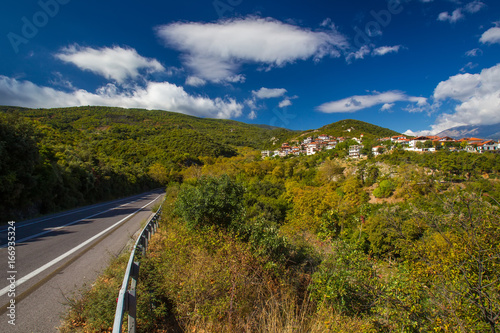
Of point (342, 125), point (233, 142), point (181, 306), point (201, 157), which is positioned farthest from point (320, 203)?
point (342, 125)

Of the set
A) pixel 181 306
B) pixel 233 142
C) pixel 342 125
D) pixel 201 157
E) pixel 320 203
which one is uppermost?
pixel 342 125

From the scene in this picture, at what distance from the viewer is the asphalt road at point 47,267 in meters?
3.88

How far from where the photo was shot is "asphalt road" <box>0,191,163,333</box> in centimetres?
388

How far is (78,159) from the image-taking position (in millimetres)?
26688

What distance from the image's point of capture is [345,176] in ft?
229

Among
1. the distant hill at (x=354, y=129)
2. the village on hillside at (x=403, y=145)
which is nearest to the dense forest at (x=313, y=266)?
the village on hillside at (x=403, y=145)

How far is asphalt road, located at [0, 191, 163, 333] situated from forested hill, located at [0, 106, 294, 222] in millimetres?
5401

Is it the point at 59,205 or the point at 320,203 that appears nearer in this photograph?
the point at 59,205

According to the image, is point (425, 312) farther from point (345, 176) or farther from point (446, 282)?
point (345, 176)

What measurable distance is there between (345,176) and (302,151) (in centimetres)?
5883

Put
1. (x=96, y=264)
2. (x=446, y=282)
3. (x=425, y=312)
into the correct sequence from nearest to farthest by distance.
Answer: (x=446, y=282) < (x=425, y=312) < (x=96, y=264)

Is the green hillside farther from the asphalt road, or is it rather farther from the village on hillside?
the village on hillside

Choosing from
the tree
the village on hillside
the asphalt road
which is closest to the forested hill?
the asphalt road

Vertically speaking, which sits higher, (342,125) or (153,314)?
(342,125)
